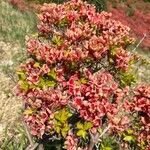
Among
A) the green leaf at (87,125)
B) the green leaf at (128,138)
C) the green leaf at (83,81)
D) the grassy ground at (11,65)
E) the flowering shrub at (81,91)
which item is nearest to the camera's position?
the green leaf at (87,125)

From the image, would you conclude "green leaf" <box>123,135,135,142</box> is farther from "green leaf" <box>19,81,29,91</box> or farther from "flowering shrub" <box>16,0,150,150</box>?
"green leaf" <box>19,81,29,91</box>

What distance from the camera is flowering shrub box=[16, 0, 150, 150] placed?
5.97 m

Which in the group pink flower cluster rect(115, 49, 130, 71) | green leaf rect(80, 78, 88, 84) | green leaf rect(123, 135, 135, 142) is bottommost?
green leaf rect(123, 135, 135, 142)

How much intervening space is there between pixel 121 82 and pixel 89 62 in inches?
25.5

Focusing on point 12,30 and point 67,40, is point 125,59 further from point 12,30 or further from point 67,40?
point 12,30

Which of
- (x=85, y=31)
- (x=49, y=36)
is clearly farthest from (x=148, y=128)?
(x=49, y=36)

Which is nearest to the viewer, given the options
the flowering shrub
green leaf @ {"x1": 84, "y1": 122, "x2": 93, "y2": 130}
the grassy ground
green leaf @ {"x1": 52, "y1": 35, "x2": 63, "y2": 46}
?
green leaf @ {"x1": 84, "y1": 122, "x2": 93, "y2": 130}

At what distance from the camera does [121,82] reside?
6.97 meters

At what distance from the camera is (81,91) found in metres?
6.04

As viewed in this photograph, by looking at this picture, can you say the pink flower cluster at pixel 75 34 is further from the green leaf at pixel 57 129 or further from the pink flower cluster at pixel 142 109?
the green leaf at pixel 57 129

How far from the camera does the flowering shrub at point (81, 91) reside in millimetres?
5973

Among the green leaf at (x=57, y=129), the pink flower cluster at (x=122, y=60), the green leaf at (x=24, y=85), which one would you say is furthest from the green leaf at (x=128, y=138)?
the green leaf at (x=24, y=85)

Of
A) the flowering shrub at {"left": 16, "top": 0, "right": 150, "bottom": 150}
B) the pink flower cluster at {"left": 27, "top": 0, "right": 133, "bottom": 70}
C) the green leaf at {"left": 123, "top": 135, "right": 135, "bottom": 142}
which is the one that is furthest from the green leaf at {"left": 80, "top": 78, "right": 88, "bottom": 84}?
the green leaf at {"left": 123, "top": 135, "right": 135, "bottom": 142}

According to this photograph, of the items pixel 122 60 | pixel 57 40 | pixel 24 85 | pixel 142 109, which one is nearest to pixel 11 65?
pixel 57 40
